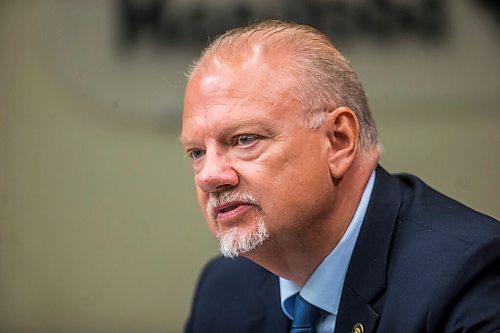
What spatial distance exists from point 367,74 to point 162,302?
0.96 meters

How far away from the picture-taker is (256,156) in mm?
1603

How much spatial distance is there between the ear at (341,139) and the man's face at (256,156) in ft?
0.07

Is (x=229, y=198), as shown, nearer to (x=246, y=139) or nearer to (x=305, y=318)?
(x=246, y=139)

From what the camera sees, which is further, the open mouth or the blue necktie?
the blue necktie

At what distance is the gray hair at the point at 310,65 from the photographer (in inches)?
64.2

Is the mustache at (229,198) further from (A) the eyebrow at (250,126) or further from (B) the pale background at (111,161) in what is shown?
(B) the pale background at (111,161)

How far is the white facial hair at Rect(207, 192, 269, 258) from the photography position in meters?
1.60

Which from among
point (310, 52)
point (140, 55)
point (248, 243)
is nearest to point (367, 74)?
point (140, 55)

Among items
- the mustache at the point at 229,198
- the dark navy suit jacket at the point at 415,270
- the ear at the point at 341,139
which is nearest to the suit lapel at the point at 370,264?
the dark navy suit jacket at the point at 415,270

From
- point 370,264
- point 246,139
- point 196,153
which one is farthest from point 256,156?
point 370,264

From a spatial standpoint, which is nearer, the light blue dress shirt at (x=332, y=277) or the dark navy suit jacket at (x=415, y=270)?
the dark navy suit jacket at (x=415, y=270)

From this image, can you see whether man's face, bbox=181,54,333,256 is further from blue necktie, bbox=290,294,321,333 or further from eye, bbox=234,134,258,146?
blue necktie, bbox=290,294,321,333

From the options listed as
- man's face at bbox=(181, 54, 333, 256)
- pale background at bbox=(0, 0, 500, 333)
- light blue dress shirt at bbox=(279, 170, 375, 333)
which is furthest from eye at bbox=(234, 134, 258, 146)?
pale background at bbox=(0, 0, 500, 333)

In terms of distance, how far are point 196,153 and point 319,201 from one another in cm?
27
